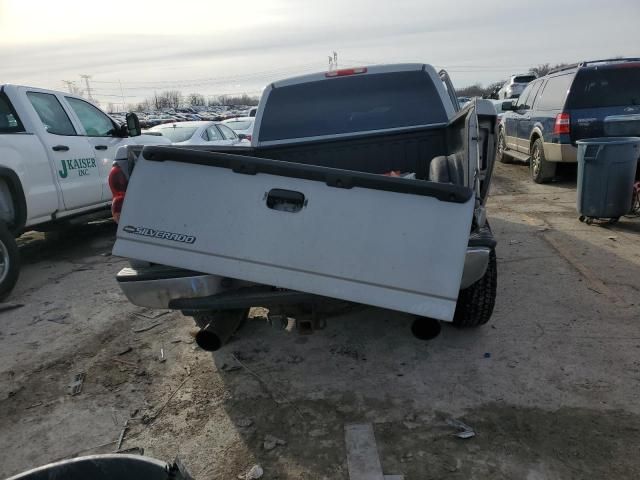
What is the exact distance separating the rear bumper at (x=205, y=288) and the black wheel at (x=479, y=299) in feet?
2.28

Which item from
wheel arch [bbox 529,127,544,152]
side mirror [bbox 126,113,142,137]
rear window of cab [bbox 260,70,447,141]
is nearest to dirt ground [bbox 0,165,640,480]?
rear window of cab [bbox 260,70,447,141]

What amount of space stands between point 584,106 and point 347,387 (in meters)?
7.14

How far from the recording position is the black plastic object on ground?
A: 187 centimetres

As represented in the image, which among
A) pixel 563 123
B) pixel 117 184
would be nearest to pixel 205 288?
pixel 117 184

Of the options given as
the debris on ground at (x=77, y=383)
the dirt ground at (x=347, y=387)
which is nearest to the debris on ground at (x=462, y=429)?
the dirt ground at (x=347, y=387)

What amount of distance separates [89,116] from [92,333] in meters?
3.98

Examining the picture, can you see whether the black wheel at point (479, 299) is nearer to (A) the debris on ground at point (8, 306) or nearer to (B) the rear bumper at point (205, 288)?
(B) the rear bumper at point (205, 288)

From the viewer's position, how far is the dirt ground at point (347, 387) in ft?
8.68

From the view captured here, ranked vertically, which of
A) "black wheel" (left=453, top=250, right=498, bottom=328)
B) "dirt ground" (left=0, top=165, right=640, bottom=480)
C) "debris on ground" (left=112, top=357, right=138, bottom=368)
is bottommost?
"dirt ground" (left=0, top=165, right=640, bottom=480)

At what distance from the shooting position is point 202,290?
280 centimetres


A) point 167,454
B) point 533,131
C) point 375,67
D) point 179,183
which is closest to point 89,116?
point 375,67

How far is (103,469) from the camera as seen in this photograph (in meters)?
1.93

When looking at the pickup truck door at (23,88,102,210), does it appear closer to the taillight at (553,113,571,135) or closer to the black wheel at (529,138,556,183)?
the taillight at (553,113,571,135)

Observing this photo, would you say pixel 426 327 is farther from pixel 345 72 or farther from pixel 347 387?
pixel 345 72
